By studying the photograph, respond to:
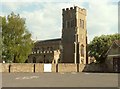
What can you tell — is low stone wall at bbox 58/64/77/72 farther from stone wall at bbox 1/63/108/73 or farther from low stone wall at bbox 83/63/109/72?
low stone wall at bbox 83/63/109/72

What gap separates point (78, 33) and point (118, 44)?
79.8ft

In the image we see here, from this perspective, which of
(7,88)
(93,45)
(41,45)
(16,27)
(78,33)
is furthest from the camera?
(41,45)

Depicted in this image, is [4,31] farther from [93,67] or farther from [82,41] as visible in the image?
[82,41]

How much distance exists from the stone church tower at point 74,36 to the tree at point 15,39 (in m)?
23.6

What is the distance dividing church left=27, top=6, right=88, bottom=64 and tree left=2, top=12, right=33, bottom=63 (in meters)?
22.5

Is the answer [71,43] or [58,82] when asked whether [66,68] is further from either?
[58,82]

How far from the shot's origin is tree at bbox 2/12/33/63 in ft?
203

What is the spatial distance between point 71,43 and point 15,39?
92.4ft

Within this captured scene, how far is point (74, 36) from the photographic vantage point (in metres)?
86.9

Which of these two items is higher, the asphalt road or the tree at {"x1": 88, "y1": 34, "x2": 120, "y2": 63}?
the tree at {"x1": 88, "y1": 34, "x2": 120, "y2": 63}

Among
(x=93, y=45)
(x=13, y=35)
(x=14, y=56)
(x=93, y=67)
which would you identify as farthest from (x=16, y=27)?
(x=93, y=45)

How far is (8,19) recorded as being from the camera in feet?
205

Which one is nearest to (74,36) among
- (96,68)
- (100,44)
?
(100,44)

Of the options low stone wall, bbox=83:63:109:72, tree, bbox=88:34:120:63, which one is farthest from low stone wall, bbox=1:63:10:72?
tree, bbox=88:34:120:63
